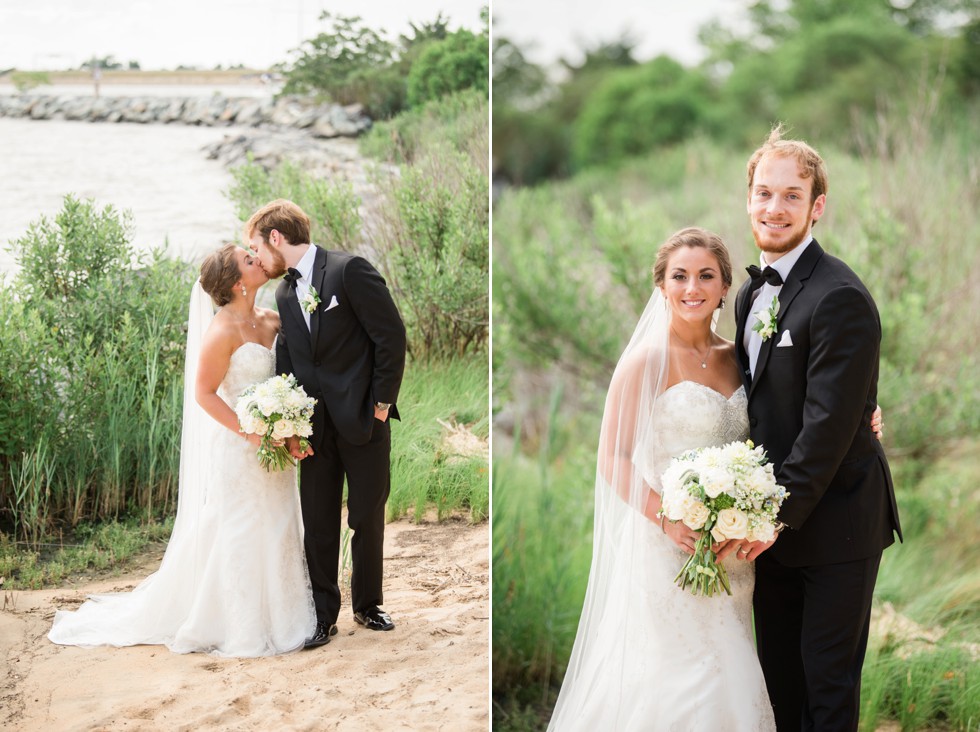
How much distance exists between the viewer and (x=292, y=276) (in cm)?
344

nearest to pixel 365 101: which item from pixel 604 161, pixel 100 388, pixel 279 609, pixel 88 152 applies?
pixel 88 152

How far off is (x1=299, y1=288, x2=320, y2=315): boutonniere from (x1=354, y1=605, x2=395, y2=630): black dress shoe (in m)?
1.10

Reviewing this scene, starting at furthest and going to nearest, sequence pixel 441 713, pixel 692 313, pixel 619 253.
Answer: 1. pixel 619 253
2. pixel 441 713
3. pixel 692 313

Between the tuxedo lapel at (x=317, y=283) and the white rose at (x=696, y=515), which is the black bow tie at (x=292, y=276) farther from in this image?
the white rose at (x=696, y=515)

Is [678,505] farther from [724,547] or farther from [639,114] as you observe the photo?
[639,114]

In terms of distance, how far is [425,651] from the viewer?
3.48 m

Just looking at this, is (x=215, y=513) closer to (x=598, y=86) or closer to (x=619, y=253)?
(x=619, y=253)

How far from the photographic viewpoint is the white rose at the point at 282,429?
129 inches

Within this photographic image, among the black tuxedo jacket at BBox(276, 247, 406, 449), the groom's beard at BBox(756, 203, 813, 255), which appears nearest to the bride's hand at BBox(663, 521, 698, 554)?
the groom's beard at BBox(756, 203, 813, 255)

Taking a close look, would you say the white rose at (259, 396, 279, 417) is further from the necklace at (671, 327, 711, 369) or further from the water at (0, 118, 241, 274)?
the necklace at (671, 327, 711, 369)

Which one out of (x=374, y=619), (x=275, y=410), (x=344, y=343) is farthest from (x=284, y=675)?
(x=344, y=343)

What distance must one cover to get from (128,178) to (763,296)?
2254 mm

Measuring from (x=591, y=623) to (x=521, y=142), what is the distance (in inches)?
454

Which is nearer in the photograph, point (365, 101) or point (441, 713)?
point (441, 713)
